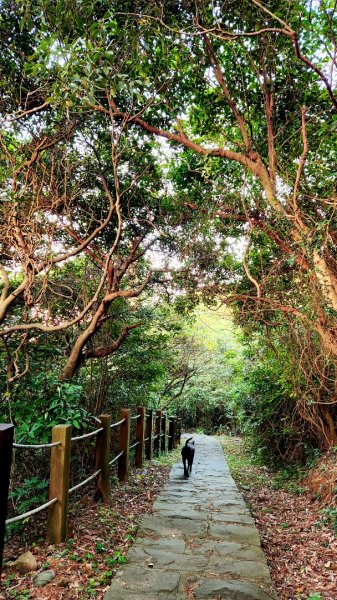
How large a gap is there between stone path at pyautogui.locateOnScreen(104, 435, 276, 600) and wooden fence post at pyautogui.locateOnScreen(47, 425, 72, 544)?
0.66 m

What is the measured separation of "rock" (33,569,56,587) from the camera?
2.82m

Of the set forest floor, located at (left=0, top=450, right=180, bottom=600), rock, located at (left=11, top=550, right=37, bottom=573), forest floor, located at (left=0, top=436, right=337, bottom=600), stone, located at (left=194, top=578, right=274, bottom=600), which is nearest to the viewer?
stone, located at (left=194, top=578, right=274, bottom=600)

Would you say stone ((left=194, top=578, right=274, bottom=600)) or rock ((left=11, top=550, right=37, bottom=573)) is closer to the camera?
stone ((left=194, top=578, right=274, bottom=600))

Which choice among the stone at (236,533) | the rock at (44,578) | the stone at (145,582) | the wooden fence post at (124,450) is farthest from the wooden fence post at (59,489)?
the wooden fence post at (124,450)

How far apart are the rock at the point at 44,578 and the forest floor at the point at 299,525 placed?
1654mm

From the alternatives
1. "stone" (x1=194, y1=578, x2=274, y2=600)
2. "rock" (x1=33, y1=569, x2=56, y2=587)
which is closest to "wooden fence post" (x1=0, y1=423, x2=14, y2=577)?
"rock" (x1=33, y1=569, x2=56, y2=587)

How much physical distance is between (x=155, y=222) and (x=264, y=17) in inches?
146

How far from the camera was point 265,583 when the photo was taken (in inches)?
112

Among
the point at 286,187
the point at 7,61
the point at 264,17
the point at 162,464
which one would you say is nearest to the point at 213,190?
the point at 286,187

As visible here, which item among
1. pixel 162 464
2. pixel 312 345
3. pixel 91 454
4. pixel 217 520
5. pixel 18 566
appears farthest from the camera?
pixel 162 464

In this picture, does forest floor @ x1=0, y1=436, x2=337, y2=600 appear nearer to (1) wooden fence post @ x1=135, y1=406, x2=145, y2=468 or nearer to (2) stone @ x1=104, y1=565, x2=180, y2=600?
(2) stone @ x1=104, y1=565, x2=180, y2=600

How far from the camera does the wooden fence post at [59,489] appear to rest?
11.3 ft

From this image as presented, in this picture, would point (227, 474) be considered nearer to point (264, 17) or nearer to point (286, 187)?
point (286, 187)

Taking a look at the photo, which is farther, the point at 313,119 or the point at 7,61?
the point at 313,119
